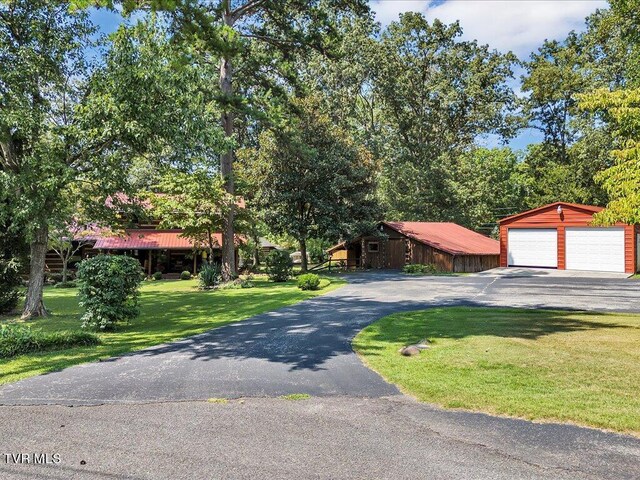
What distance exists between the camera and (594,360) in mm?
7789

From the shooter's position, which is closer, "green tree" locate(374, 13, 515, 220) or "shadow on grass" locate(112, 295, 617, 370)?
"shadow on grass" locate(112, 295, 617, 370)

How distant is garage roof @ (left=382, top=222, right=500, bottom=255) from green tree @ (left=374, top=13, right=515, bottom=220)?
22.5ft

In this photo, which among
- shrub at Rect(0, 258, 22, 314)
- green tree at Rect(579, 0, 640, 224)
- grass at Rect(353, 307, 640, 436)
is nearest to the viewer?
grass at Rect(353, 307, 640, 436)

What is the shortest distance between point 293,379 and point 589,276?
24105 mm

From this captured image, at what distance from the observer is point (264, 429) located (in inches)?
202

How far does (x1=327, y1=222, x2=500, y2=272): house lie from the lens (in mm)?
31656

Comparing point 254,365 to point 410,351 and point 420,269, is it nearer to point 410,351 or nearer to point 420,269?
point 410,351

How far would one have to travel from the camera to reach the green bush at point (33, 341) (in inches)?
360

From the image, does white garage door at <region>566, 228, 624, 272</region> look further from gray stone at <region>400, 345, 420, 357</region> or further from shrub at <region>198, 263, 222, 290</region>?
gray stone at <region>400, 345, 420, 357</region>

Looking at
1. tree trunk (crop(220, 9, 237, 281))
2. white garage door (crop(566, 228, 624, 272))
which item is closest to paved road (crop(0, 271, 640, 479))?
tree trunk (crop(220, 9, 237, 281))

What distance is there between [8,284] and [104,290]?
286 inches

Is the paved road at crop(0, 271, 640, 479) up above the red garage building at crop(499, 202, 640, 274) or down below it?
below

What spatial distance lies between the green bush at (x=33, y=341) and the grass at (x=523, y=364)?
6.33 m

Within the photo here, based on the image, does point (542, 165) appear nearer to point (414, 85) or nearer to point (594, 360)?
point (414, 85)
